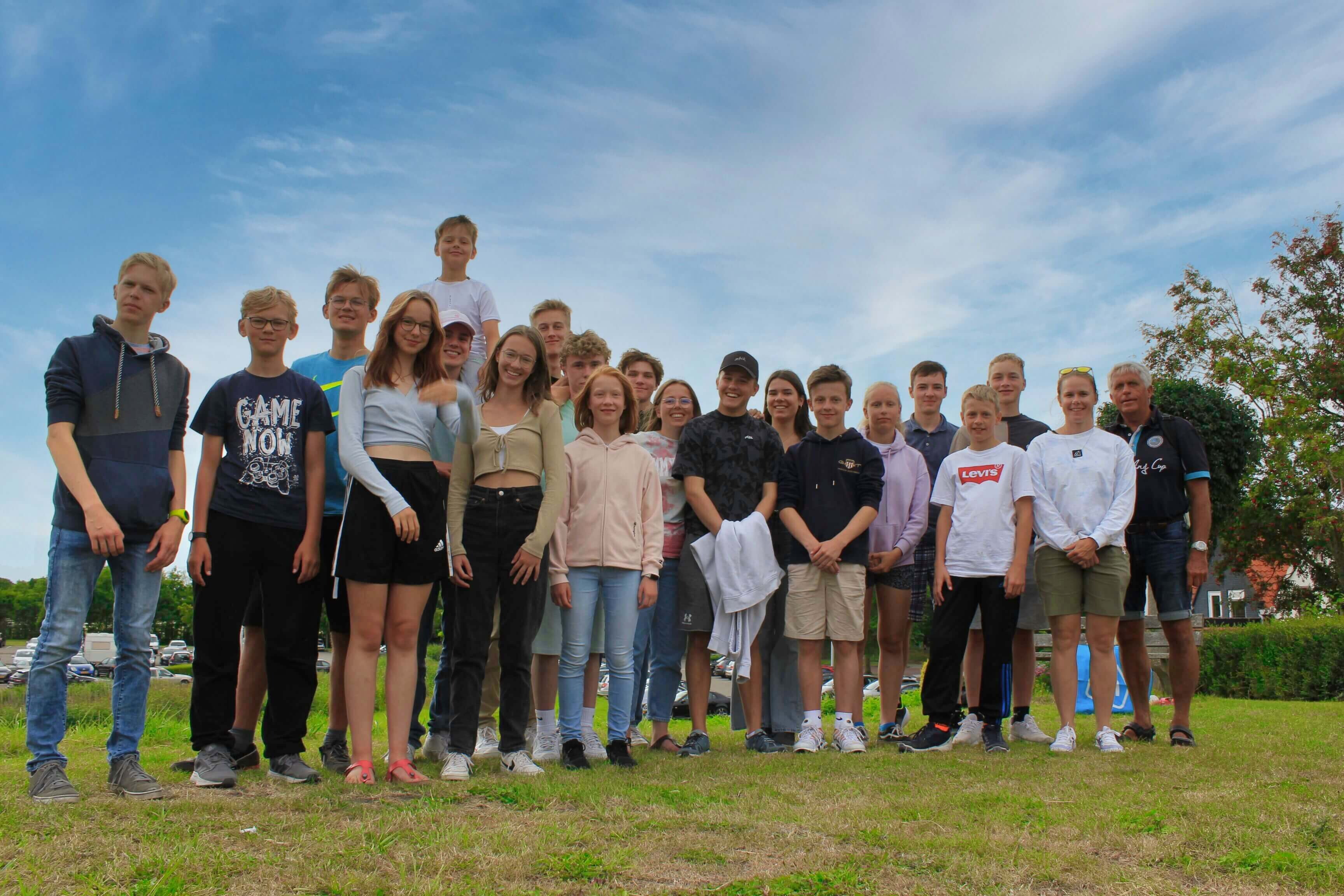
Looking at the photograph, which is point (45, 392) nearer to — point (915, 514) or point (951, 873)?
point (951, 873)

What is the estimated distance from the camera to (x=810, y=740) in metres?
5.41

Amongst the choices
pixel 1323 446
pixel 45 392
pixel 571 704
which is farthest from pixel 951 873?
pixel 1323 446

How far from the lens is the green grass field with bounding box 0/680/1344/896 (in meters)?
Answer: 2.69

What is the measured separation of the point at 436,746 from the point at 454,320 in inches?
96.6

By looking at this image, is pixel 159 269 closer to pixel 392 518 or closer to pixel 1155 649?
pixel 392 518

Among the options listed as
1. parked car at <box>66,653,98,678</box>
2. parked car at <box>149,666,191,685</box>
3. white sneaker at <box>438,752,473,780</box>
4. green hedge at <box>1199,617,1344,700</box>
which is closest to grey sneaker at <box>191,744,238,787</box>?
white sneaker at <box>438,752,473,780</box>

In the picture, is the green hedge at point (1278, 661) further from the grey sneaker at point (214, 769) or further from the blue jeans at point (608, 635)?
the grey sneaker at point (214, 769)

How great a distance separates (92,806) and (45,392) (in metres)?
1.72

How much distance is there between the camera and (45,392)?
393 centimetres

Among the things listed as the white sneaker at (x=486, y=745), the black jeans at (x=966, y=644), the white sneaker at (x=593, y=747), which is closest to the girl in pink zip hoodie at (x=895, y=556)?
the black jeans at (x=966, y=644)

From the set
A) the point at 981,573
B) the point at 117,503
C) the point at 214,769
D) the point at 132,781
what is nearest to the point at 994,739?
the point at 981,573

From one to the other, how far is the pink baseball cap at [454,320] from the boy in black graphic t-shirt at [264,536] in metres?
1.05

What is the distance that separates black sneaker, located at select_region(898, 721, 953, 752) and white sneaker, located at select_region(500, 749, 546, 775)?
228 centimetres

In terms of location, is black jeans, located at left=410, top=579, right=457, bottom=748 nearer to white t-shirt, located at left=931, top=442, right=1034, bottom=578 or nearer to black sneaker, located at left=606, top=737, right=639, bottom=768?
black sneaker, located at left=606, top=737, right=639, bottom=768
